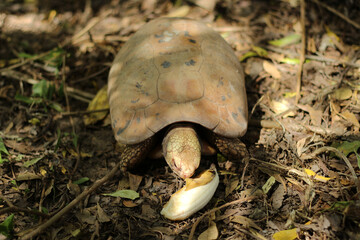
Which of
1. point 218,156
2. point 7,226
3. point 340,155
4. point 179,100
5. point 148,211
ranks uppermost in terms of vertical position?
point 179,100

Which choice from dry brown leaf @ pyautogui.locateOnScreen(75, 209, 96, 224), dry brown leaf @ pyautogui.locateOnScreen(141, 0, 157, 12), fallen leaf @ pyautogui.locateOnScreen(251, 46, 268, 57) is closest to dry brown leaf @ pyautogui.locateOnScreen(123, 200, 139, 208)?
dry brown leaf @ pyautogui.locateOnScreen(75, 209, 96, 224)

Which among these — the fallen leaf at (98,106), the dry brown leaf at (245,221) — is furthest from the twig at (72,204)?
the dry brown leaf at (245,221)

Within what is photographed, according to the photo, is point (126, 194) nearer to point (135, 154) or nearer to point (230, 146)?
point (135, 154)

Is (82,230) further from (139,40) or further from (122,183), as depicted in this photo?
(139,40)

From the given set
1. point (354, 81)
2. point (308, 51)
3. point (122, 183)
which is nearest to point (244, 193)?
point (122, 183)

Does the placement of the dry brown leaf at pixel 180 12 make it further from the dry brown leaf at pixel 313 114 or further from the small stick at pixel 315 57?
the dry brown leaf at pixel 313 114

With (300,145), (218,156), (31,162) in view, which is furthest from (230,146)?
(31,162)
